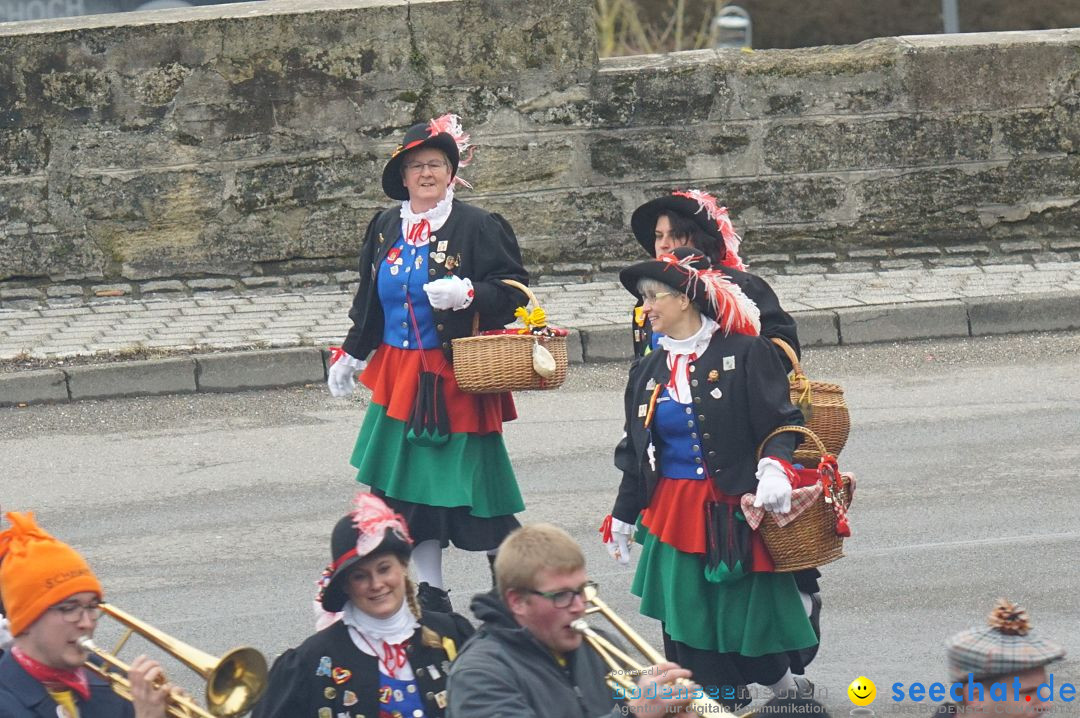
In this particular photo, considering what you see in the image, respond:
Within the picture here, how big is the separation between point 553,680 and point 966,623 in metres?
3.08

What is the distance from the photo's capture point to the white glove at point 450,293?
6984 millimetres

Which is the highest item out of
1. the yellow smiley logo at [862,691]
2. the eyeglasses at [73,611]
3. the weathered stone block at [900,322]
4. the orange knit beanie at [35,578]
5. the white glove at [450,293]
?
the white glove at [450,293]

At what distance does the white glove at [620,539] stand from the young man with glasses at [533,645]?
55.9 inches

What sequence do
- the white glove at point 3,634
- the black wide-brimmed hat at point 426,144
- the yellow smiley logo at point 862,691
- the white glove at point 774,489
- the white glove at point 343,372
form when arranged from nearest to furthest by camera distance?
the white glove at point 3,634 → the white glove at point 774,489 → the yellow smiley logo at point 862,691 → the black wide-brimmed hat at point 426,144 → the white glove at point 343,372

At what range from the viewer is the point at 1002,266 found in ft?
41.9

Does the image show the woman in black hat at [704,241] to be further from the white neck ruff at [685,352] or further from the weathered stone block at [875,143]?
the weathered stone block at [875,143]

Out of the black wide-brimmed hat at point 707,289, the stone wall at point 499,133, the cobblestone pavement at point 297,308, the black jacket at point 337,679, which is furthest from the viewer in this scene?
the stone wall at point 499,133

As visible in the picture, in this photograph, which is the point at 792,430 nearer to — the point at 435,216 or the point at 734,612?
the point at 734,612

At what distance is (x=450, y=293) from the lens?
6984 millimetres

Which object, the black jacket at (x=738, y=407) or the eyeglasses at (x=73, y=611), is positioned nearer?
the eyeglasses at (x=73, y=611)

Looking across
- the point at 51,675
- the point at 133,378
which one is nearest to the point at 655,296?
the point at 51,675

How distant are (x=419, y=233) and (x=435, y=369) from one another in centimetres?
56

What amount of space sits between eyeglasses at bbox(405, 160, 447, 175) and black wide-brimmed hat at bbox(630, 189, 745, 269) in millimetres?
937

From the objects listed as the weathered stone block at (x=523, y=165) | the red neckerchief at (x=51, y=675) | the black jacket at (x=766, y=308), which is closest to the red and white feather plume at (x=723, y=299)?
the black jacket at (x=766, y=308)
